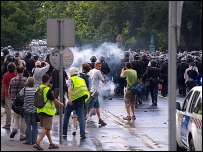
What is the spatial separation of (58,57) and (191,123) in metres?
3.97

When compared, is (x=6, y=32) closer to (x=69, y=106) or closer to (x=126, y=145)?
(x=69, y=106)

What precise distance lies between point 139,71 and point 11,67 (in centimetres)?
1110

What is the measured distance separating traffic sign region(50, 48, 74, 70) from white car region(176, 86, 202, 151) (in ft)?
9.71

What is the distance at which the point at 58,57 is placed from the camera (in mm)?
15508

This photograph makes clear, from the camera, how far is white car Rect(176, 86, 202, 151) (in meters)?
12.1

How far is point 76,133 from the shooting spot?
17391 millimetres

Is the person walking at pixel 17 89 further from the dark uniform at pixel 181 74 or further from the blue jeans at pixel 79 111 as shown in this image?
the dark uniform at pixel 181 74

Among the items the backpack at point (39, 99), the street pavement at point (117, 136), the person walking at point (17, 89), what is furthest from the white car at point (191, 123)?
the person walking at point (17, 89)

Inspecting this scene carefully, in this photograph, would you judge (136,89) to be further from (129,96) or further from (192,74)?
(192,74)

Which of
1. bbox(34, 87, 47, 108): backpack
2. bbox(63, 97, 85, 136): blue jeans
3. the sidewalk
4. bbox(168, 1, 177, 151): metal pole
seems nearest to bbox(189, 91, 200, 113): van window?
bbox(168, 1, 177, 151): metal pole

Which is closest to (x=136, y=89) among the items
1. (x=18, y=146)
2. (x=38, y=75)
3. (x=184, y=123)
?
(x=38, y=75)

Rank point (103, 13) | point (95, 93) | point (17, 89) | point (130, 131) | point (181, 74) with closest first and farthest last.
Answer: point (103, 13) < point (17, 89) < point (130, 131) < point (95, 93) < point (181, 74)

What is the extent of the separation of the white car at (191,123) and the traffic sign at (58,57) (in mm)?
2960

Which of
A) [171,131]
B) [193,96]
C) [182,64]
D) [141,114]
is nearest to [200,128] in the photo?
[171,131]
